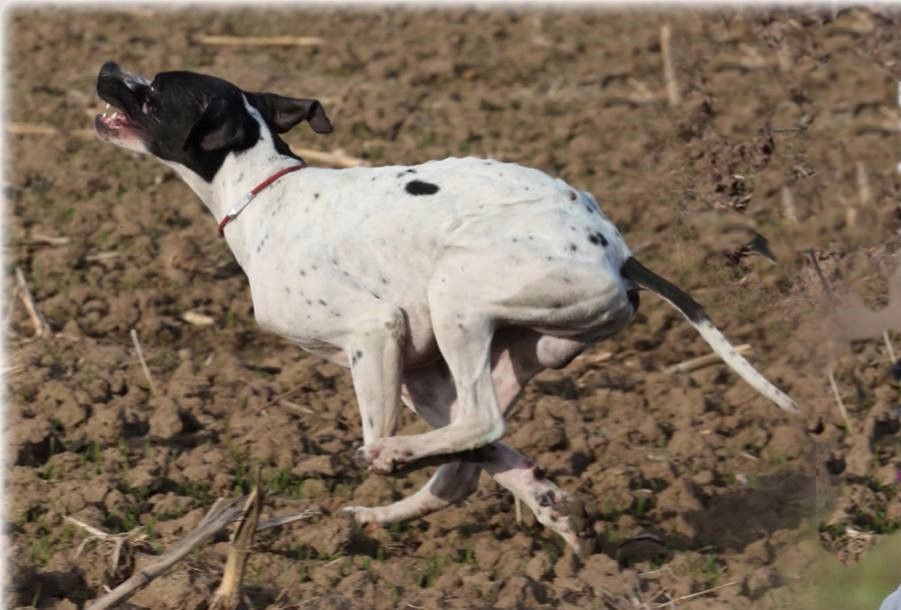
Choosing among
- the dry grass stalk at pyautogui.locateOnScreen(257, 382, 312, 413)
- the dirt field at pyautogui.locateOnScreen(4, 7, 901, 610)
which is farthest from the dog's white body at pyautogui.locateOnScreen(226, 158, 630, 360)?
the dry grass stalk at pyautogui.locateOnScreen(257, 382, 312, 413)

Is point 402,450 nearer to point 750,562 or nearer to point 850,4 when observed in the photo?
point 750,562

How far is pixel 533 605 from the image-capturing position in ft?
18.8

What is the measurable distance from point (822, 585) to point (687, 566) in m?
0.49

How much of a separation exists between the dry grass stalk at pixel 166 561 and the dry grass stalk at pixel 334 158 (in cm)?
515

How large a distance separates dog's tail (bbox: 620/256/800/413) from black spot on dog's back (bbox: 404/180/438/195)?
722 mm

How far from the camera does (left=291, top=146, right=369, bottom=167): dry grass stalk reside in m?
10.6

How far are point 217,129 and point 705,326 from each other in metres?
1.93

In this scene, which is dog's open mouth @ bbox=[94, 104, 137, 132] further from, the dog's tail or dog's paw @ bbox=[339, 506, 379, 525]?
the dog's tail

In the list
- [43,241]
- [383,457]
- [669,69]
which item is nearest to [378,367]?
[383,457]

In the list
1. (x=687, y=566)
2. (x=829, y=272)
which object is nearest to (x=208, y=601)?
(x=687, y=566)

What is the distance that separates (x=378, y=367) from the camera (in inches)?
232

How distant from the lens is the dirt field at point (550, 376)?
6.20 meters

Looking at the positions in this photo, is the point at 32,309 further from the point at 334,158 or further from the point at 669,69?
the point at 669,69

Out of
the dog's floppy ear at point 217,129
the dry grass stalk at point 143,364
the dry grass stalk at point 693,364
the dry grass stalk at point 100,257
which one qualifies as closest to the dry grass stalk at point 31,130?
the dry grass stalk at point 100,257
